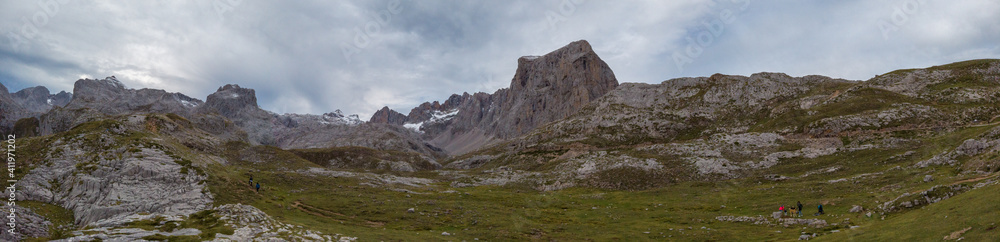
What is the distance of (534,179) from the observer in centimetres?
11338

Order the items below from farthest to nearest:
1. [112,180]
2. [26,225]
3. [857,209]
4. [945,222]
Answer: [112,180], [857,209], [26,225], [945,222]

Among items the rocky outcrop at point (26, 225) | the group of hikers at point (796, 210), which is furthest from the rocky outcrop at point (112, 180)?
the group of hikers at point (796, 210)

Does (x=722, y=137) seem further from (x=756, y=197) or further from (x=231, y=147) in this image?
(x=231, y=147)

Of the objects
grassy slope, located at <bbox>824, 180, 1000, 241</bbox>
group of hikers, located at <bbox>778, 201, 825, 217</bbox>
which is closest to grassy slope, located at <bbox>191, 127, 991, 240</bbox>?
group of hikers, located at <bbox>778, 201, 825, 217</bbox>

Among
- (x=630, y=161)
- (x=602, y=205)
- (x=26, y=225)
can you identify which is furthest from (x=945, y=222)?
(x=630, y=161)

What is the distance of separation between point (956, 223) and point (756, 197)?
39.3 metres

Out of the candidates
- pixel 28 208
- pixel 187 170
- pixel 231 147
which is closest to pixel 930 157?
pixel 187 170

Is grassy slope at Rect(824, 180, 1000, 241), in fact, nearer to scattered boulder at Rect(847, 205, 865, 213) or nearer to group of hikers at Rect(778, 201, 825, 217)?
scattered boulder at Rect(847, 205, 865, 213)

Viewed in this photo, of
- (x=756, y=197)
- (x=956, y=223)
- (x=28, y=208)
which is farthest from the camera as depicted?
(x=756, y=197)

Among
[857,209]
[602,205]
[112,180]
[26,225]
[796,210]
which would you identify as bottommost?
[602,205]

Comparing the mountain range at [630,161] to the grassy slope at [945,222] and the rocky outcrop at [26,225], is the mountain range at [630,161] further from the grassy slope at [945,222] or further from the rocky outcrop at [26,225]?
the grassy slope at [945,222]

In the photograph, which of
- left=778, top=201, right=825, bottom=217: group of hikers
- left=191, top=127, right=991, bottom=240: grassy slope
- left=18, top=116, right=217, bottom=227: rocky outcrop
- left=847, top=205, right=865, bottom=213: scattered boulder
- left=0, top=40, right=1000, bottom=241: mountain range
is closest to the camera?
left=0, top=40, right=1000, bottom=241: mountain range

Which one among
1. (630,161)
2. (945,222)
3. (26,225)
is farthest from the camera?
(630,161)

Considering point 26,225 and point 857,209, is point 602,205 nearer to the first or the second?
point 857,209
